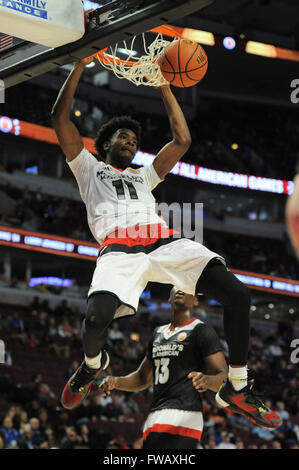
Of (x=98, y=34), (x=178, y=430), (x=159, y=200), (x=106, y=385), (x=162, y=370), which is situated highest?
(x=98, y=34)

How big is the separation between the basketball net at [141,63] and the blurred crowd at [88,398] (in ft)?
23.5

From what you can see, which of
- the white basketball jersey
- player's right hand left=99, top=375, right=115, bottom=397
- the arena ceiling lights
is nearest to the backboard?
the white basketball jersey

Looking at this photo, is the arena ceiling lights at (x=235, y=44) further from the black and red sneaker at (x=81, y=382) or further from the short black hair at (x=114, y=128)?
the black and red sneaker at (x=81, y=382)

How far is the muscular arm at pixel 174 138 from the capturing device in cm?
531

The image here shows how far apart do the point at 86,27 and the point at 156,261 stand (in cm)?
181

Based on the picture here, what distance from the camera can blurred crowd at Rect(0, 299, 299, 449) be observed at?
11.6 meters

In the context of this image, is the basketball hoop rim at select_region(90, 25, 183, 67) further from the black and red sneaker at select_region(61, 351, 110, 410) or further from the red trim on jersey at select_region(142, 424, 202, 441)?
the red trim on jersey at select_region(142, 424, 202, 441)

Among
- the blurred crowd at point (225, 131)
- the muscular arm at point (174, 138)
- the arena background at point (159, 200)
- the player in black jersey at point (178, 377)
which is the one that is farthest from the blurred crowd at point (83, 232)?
the muscular arm at point (174, 138)

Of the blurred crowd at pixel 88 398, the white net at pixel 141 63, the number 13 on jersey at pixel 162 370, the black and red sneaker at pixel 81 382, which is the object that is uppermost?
the white net at pixel 141 63

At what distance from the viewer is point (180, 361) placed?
5.77m

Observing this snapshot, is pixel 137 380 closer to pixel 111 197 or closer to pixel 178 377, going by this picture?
pixel 178 377

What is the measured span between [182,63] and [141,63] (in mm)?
408
